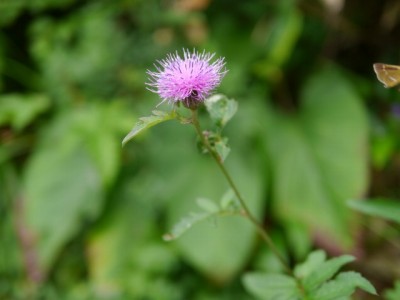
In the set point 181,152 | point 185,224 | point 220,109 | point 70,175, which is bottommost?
point 185,224

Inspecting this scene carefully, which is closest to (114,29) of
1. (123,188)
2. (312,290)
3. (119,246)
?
(123,188)

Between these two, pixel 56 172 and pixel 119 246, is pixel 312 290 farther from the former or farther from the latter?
pixel 56 172

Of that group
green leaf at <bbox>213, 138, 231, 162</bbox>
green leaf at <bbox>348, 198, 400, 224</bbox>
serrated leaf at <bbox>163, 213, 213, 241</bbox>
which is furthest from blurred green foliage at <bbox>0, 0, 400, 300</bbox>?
green leaf at <bbox>213, 138, 231, 162</bbox>

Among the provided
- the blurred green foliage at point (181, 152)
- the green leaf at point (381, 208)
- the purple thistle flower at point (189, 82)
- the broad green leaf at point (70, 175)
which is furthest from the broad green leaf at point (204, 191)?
the purple thistle flower at point (189, 82)

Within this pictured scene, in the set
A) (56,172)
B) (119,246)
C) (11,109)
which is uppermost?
(11,109)

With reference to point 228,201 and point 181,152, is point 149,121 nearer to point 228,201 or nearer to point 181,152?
point 228,201

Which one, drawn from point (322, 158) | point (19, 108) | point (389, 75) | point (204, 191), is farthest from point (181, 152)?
point (389, 75)
